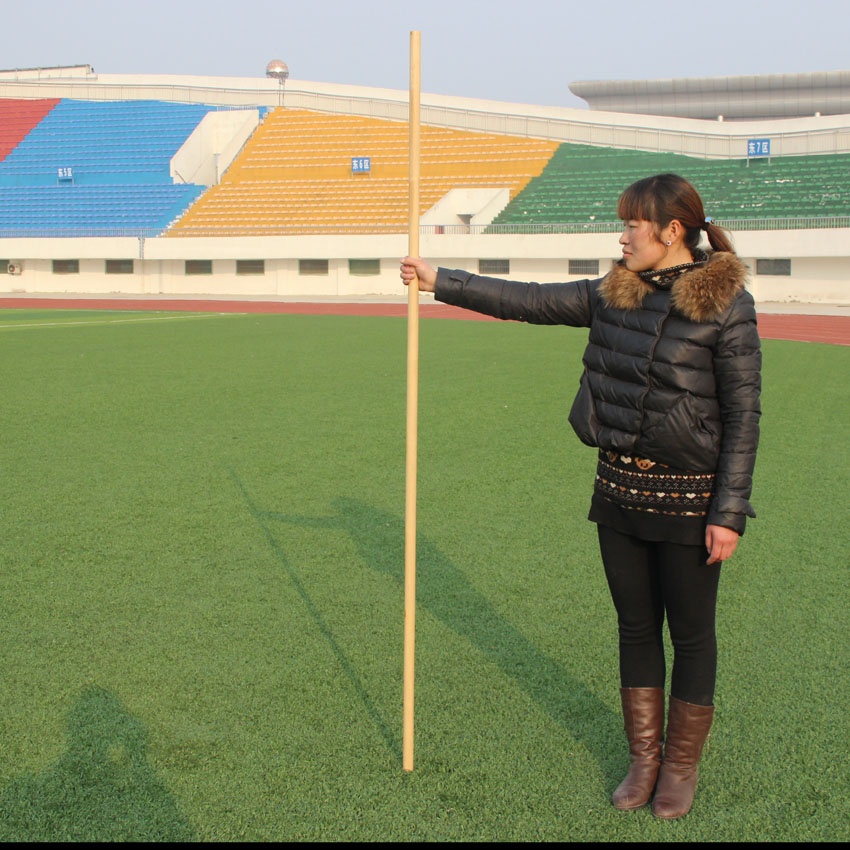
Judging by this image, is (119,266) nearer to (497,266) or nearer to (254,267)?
(254,267)

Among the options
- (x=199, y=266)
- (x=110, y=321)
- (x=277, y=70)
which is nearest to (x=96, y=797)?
(x=110, y=321)

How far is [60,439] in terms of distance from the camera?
839 cm

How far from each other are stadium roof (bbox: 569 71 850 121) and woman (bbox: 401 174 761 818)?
6868 cm

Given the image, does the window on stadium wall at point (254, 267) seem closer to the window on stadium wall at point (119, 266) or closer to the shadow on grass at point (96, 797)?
the window on stadium wall at point (119, 266)

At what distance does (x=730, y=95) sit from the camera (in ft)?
227

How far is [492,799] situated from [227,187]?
41078mm

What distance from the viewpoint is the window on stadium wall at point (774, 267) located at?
Result: 31203mm

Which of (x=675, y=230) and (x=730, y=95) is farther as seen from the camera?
(x=730, y=95)

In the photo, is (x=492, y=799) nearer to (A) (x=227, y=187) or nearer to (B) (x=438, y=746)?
(B) (x=438, y=746)

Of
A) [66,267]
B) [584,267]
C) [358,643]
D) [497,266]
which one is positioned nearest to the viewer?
[358,643]

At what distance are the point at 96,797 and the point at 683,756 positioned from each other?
168 centimetres

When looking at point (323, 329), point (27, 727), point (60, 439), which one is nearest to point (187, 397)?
point (60, 439)

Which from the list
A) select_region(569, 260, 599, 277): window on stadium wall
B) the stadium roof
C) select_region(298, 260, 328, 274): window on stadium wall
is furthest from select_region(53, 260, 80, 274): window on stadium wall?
the stadium roof

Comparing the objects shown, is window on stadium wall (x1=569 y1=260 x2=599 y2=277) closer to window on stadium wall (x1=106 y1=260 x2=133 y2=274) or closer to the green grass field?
window on stadium wall (x1=106 y1=260 x2=133 y2=274)
